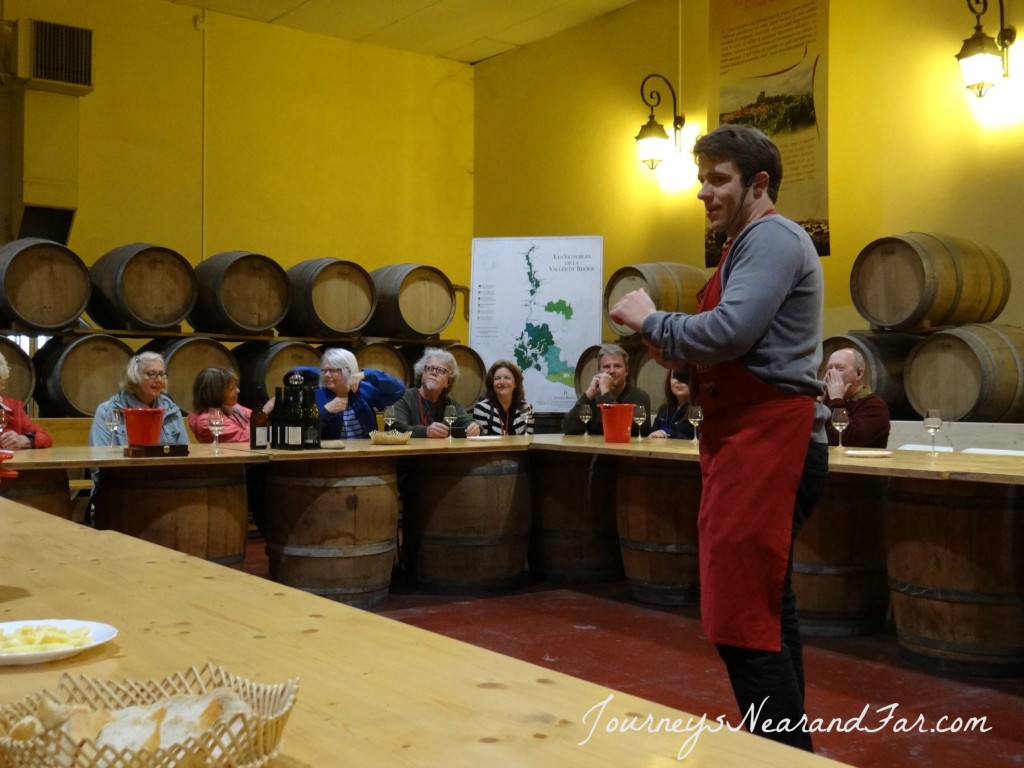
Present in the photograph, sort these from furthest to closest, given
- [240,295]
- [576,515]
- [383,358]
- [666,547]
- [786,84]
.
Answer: [383,358] < [240,295] < [786,84] < [576,515] < [666,547]

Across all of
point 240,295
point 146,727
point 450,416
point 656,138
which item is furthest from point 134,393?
point 146,727

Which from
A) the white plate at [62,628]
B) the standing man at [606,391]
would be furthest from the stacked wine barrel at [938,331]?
the white plate at [62,628]

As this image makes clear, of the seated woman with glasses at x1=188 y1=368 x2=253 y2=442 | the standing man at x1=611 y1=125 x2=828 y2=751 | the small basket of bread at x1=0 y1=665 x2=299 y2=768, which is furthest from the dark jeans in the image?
the seated woman with glasses at x1=188 y1=368 x2=253 y2=442

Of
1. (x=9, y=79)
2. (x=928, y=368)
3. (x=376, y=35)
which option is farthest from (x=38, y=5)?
(x=928, y=368)

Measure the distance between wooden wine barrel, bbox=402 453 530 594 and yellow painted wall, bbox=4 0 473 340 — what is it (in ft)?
14.0

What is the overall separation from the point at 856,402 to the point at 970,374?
68 centimetres

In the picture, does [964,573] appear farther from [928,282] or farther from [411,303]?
[411,303]

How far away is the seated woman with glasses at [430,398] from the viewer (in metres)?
6.34

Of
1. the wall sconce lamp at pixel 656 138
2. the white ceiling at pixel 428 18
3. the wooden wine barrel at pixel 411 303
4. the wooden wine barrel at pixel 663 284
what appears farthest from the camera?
the white ceiling at pixel 428 18

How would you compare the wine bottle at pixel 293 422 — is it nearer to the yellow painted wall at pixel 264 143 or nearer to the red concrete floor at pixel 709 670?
the red concrete floor at pixel 709 670

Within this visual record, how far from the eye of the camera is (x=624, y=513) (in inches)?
215

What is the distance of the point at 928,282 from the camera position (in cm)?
579

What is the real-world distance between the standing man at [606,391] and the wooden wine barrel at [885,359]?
1.14 meters

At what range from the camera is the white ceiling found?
890 cm
